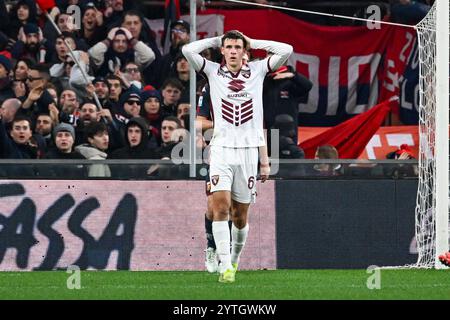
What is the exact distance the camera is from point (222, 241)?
1204 centimetres

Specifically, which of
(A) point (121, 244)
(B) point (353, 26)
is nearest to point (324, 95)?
(B) point (353, 26)

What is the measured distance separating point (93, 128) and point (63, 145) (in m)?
0.44

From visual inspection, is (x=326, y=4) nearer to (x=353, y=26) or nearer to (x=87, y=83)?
(x=353, y=26)

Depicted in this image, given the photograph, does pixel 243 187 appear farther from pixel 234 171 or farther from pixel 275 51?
pixel 275 51

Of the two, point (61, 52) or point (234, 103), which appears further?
point (61, 52)

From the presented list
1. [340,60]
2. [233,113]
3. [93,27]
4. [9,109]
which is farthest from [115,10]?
[233,113]

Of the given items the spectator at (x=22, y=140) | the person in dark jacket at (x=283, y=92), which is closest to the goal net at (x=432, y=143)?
the person in dark jacket at (x=283, y=92)

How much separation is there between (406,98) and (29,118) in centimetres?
484

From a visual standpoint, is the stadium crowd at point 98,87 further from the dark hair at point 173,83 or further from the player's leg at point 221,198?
the player's leg at point 221,198

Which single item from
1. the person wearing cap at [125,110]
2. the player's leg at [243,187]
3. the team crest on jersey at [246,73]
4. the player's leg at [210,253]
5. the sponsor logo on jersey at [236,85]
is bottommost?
the player's leg at [210,253]

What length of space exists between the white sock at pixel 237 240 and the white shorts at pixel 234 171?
0.42 meters

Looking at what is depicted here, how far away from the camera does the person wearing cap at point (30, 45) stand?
17922mm

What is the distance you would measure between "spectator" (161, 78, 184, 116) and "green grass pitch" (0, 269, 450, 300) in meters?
3.63

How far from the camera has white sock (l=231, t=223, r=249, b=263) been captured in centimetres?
1283
